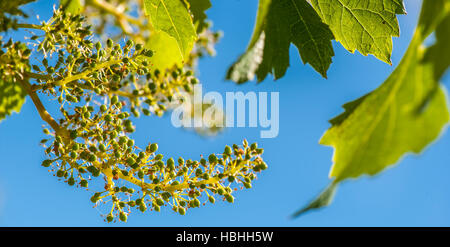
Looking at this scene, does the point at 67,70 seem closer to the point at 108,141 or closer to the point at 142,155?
the point at 108,141

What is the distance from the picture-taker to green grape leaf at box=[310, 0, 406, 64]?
234 centimetres

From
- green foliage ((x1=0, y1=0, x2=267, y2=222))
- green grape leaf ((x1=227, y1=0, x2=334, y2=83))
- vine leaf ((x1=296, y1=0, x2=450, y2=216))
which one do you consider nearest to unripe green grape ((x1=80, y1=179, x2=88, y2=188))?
green foliage ((x1=0, y1=0, x2=267, y2=222))

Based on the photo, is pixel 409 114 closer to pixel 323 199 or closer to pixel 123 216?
pixel 323 199

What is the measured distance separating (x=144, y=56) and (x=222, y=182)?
90 cm

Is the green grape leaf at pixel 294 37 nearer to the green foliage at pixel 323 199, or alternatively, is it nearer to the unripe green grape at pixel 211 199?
the unripe green grape at pixel 211 199

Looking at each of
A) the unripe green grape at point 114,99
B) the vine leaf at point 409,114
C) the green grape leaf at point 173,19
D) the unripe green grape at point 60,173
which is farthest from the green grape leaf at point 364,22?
the unripe green grape at point 60,173

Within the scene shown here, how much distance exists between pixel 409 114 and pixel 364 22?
5.00 ft

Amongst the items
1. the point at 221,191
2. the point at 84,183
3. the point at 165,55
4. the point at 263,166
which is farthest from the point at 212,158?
the point at 165,55

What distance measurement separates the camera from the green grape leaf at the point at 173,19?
234 cm

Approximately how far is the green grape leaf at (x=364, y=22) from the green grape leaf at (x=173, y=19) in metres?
0.71

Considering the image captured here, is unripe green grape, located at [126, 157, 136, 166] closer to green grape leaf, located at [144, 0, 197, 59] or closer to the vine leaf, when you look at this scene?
green grape leaf, located at [144, 0, 197, 59]
